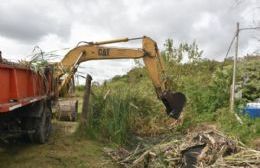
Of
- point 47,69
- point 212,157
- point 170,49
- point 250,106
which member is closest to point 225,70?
point 250,106

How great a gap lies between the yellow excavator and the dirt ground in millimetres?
1878

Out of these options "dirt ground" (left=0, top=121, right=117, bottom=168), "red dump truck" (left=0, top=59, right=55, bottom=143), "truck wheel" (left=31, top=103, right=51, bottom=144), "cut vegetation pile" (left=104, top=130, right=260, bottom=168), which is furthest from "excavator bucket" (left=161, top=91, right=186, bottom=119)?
"cut vegetation pile" (left=104, top=130, right=260, bottom=168)

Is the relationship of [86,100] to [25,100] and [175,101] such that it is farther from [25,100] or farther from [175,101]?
[25,100]

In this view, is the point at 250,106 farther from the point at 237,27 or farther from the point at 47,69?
the point at 47,69

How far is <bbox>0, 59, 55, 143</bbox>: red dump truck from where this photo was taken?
7570 millimetres

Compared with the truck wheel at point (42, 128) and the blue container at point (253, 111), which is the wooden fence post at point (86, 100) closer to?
the truck wheel at point (42, 128)

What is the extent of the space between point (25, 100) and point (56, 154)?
1.97 meters

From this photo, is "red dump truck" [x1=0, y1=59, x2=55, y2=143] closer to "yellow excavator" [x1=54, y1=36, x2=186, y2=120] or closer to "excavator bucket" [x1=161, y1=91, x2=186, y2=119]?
"yellow excavator" [x1=54, y1=36, x2=186, y2=120]

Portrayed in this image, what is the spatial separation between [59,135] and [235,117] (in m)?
5.30

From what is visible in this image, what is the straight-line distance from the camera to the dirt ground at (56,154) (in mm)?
9211

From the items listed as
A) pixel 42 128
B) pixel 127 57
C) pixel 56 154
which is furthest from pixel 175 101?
pixel 56 154

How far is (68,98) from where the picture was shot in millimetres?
14508

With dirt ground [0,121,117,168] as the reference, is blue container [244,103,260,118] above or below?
above

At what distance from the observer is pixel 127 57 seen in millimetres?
13891
